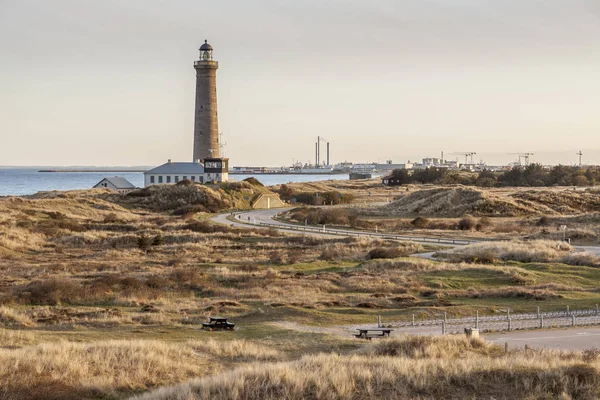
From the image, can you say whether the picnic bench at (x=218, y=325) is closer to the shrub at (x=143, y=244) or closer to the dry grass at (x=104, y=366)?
the dry grass at (x=104, y=366)

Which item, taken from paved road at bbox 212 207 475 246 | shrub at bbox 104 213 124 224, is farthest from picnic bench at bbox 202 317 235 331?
shrub at bbox 104 213 124 224

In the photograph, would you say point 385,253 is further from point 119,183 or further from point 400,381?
point 119,183

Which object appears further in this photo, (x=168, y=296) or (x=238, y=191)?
(x=238, y=191)

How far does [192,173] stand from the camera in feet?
386

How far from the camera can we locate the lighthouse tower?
116000 mm

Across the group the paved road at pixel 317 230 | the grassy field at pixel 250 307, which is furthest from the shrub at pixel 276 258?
the paved road at pixel 317 230

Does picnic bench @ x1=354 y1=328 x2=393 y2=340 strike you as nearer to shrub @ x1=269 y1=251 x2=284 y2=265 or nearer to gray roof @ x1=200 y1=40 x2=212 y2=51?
shrub @ x1=269 y1=251 x2=284 y2=265

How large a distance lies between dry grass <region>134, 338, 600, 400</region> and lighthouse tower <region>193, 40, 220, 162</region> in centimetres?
10170

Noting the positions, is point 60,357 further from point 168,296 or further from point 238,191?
point 238,191

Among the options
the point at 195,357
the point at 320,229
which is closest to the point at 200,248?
the point at 320,229

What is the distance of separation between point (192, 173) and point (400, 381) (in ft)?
343

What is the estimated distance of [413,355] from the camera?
18828 millimetres

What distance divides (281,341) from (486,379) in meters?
8.65

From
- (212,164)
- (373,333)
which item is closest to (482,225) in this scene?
(212,164)
